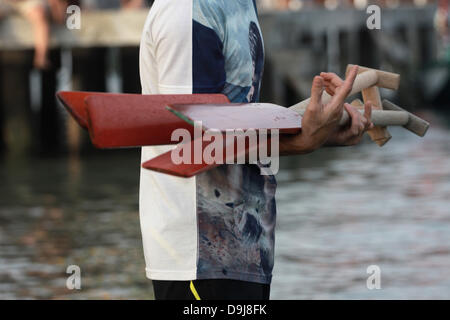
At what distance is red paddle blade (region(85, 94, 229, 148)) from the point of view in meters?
3.02

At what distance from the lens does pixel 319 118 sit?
10.4 ft

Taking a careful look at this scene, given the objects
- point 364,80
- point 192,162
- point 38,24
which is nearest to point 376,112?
point 364,80

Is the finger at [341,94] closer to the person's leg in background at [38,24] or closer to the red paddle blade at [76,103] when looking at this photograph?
the red paddle blade at [76,103]

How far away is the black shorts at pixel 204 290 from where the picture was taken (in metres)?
3.39

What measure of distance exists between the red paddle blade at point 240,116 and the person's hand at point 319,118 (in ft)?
0.11

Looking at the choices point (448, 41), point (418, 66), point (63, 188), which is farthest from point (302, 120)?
point (448, 41)

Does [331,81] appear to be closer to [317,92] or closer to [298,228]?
[317,92]

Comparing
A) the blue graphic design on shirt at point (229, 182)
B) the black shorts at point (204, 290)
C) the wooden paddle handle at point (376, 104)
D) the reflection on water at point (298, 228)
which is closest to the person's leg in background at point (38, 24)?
the reflection on water at point (298, 228)

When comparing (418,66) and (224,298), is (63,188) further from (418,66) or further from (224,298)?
(418,66)

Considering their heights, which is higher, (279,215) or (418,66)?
(418,66)

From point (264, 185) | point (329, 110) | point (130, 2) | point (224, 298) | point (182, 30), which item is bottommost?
point (224, 298)

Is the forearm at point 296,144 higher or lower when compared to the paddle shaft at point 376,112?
lower

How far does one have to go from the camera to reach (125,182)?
15633 mm

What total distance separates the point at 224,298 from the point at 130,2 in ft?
58.8
